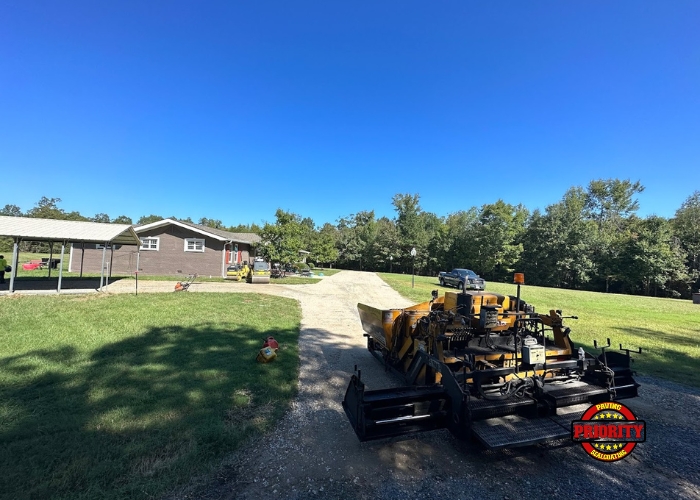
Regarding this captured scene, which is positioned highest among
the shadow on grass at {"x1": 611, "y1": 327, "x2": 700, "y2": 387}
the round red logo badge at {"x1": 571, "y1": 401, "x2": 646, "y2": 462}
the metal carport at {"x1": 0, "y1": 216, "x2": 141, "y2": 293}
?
the metal carport at {"x1": 0, "y1": 216, "x2": 141, "y2": 293}

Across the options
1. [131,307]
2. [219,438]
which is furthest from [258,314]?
[219,438]

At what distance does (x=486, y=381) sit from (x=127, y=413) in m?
4.28

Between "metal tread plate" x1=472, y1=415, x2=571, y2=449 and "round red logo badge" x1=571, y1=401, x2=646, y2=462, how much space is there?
144 mm

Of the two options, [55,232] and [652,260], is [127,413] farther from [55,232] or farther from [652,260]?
[652,260]

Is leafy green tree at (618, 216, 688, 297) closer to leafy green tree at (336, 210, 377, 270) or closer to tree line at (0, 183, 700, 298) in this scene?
tree line at (0, 183, 700, 298)

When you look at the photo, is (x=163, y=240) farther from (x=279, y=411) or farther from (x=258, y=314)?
(x=279, y=411)

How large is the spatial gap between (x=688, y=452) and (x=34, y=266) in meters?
35.2

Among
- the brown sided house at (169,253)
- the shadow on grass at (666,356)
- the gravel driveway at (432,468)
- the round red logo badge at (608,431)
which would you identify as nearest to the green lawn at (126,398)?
the gravel driveway at (432,468)

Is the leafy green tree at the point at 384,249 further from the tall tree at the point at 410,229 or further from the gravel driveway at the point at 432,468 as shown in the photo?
the gravel driveway at the point at 432,468

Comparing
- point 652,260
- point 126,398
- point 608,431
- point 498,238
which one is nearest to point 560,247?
point 498,238

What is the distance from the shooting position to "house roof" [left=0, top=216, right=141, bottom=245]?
41.9ft

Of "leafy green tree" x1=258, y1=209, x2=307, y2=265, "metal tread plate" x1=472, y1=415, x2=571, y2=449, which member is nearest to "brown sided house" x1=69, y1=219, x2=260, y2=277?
"leafy green tree" x1=258, y1=209, x2=307, y2=265

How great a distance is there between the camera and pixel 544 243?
4131 cm

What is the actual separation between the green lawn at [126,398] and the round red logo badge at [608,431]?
10.9 feet
